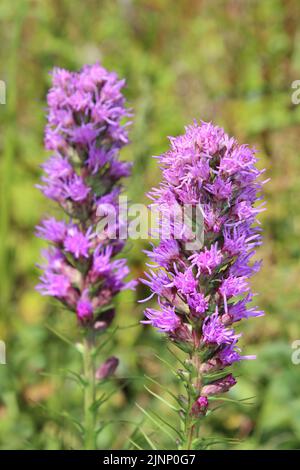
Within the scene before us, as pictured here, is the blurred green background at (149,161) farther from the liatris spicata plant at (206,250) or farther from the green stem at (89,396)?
the liatris spicata plant at (206,250)

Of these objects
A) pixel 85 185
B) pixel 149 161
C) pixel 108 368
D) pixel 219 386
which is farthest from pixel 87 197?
pixel 149 161

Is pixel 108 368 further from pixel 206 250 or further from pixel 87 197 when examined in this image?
pixel 206 250

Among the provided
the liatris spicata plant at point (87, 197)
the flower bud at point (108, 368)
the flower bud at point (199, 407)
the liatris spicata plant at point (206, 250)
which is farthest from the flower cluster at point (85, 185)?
the flower bud at point (199, 407)

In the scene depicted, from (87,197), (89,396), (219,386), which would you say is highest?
(87,197)

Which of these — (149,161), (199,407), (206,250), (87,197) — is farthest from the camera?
(149,161)

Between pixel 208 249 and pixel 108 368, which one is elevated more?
pixel 208 249
